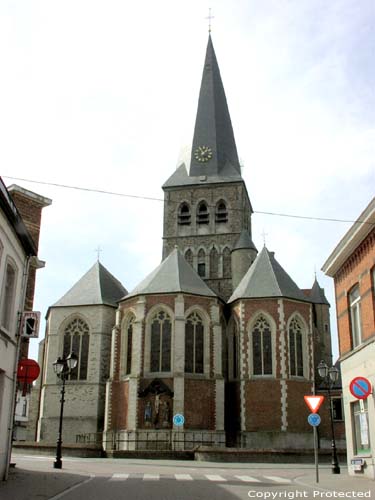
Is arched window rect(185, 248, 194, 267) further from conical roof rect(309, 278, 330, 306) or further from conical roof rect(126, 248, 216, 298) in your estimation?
conical roof rect(309, 278, 330, 306)

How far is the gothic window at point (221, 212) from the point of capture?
4750 cm

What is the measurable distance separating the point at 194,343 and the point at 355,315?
17943 mm

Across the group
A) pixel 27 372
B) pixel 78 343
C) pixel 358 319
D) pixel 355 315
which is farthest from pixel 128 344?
pixel 27 372

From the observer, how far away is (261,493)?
11.8 meters

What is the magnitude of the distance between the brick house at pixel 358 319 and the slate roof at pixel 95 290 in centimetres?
2273

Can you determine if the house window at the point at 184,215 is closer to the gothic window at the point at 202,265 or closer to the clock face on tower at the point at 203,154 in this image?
the gothic window at the point at 202,265

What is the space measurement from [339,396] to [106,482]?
82.5ft

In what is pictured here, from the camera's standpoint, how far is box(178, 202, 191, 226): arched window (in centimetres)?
4834

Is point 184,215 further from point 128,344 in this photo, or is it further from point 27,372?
point 27,372

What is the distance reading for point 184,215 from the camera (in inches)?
1918

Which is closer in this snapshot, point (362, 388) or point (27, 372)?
point (362, 388)

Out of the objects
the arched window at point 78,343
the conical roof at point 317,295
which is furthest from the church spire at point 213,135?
the arched window at point 78,343

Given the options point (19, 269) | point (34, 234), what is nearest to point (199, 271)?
point (34, 234)

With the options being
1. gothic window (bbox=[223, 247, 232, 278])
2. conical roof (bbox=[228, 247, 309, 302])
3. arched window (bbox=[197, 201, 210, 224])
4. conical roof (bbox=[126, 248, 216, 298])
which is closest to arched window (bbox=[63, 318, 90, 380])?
conical roof (bbox=[126, 248, 216, 298])
